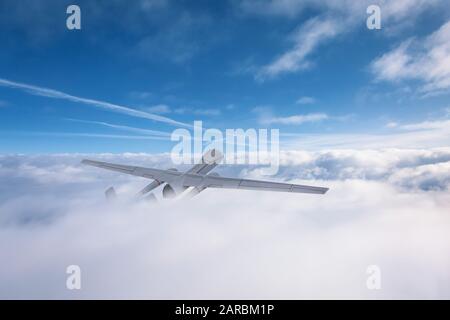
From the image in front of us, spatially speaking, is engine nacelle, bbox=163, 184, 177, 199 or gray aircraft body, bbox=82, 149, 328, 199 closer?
gray aircraft body, bbox=82, 149, 328, 199

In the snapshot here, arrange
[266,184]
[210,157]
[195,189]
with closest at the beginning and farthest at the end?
[266,184], [195,189], [210,157]

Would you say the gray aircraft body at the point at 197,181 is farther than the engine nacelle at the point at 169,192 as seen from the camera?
No

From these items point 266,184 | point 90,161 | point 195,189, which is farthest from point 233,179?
point 90,161

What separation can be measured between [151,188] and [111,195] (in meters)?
7.20

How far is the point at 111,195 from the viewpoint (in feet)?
110

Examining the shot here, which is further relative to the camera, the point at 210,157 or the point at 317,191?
the point at 210,157
